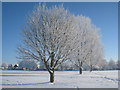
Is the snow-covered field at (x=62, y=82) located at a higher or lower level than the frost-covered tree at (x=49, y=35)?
lower

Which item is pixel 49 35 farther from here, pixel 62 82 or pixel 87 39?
pixel 87 39

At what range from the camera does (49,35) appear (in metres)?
15.6

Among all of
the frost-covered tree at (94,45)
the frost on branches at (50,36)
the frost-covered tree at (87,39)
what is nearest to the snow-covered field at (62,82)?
the frost on branches at (50,36)

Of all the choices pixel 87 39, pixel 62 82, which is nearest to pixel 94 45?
pixel 87 39

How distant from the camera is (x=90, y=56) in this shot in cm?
3030

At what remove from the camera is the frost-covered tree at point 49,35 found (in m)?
15.7

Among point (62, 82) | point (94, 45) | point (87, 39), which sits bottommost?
point (62, 82)

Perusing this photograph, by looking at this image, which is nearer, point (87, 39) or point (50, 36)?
point (50, 36)

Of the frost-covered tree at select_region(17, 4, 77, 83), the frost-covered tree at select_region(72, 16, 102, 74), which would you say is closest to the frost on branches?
the frost-covered tree at select_region(17, 4, 77, 83)

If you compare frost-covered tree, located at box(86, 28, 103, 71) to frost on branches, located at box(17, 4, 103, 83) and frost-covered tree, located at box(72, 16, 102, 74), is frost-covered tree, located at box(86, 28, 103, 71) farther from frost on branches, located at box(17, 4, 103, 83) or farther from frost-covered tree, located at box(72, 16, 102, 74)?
frost on branches, located at box(17, 4, 103, 83)

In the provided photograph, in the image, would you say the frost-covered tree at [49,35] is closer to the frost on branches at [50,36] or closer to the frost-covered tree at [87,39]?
the frost on branches at [50,36]

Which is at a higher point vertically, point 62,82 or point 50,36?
point 50,36

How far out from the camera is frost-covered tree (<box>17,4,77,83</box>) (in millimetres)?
15742

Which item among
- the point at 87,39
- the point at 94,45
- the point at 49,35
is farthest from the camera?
the point at 94,45
